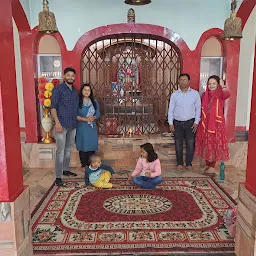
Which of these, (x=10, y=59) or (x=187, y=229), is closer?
(x=10, y=59)

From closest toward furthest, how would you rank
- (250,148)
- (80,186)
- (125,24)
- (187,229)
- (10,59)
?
1. (10,59)
2. (250,148)
3. (187,229)
4. (80,186)
5. (125,24)

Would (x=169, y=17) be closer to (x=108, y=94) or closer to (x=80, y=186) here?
(x=108, y=94)

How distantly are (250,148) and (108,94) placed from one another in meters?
3.77

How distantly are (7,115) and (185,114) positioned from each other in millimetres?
3295

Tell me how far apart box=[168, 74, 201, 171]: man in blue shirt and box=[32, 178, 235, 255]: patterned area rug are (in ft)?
2.67

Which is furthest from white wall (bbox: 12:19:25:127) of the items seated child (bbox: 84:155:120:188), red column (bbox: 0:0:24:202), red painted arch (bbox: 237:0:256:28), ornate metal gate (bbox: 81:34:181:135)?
red painted arch (bbox: 237:0:256:28)

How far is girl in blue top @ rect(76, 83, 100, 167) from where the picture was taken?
15.5 feet

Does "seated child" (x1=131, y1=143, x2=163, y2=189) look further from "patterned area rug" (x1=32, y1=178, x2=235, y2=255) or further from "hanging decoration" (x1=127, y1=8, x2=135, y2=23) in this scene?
"hanging decoration" (x1=127, y1=8, x2=135, y2=23)

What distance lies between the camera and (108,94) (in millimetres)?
5844

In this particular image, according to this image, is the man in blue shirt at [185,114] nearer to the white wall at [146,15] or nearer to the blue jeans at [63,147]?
the white wall at [146,15]

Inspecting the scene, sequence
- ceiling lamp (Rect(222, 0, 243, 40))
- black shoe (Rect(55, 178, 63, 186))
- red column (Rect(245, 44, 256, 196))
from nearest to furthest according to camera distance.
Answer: red column (Rect(245, 44, 256, 196)), ceiling lamp (Rect(222, 0, 243, 40)), black shoe (Rect(55, 178, 63, 186))

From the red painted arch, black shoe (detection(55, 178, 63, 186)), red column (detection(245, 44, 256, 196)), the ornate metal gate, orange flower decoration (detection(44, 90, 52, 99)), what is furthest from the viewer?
the ornate metal gate

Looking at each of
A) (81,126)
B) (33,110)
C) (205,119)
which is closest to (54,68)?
(33,110)

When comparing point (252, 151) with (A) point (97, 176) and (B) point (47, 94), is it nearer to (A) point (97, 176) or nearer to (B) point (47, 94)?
(A) point (97, 176)
